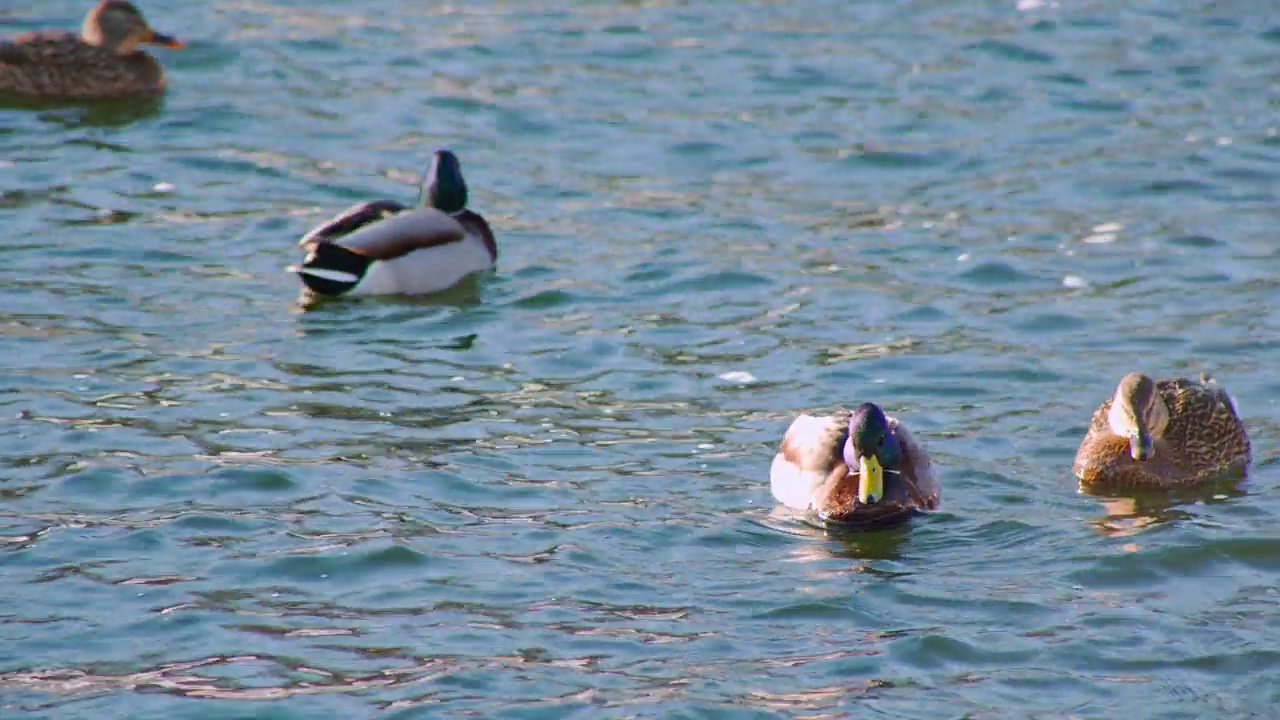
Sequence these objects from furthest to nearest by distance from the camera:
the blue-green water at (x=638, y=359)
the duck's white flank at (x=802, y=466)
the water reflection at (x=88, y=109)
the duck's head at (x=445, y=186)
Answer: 1. the water reflection at (x=88, y=109)
2. the duck's head at (x=445, y=186)
3. the duck's white flank at (x=802, y=466)
4. the blue-green water at (x=638, y=359)

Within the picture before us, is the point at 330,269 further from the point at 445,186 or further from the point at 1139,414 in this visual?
the point at 1139,414

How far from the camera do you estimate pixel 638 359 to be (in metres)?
12.0

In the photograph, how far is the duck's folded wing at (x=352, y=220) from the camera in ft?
43.5

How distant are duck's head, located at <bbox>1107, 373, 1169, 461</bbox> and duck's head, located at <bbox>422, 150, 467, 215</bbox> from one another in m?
5.07

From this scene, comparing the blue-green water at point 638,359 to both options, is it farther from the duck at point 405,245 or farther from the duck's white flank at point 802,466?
the duck at point 405,245

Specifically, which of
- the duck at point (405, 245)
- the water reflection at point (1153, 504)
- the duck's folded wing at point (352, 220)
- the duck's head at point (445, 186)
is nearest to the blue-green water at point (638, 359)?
the water reflection at point (1153, 504)

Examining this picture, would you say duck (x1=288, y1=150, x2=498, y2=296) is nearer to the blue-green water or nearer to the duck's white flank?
the blue-green water

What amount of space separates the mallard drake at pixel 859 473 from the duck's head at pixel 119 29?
9.53 m

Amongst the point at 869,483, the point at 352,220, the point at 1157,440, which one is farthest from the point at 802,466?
the point at 352,220

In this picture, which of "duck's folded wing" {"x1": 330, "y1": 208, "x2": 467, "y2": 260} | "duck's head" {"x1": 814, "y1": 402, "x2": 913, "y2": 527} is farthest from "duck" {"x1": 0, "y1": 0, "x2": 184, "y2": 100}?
"duck's head" {"x1": 814, "y1": 402, "x2": 913, "y2": 527}

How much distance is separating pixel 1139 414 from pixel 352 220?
539cm

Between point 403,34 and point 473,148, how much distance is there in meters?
3.57

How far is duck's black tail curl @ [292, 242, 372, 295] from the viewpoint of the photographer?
12961 mm

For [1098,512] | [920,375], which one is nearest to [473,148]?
[920,375]
